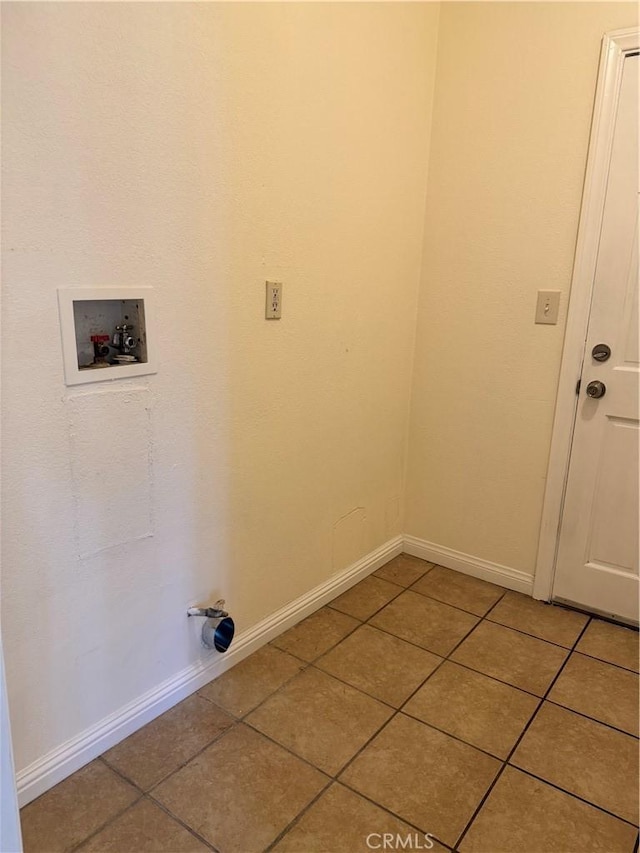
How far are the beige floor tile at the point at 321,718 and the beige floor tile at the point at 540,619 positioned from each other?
0.72 metres

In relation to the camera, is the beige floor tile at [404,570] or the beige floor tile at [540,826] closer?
the beige floor tile at [540,826]

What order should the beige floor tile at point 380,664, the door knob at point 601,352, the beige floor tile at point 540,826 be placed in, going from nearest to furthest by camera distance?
the beige floor tile at point 540,826 < the beige floor tile at point 380,664 < the door knob at point 601,352

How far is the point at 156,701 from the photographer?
1.66m

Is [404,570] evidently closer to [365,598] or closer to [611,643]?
[365,598]

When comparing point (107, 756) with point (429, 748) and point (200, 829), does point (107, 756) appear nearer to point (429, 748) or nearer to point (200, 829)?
point (200, 829)

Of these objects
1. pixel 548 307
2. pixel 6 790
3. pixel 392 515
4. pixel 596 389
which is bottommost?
pixel 392 515

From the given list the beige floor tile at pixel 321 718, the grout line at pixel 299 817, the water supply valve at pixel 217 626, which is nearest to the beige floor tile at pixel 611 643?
the beige floor tile at pixel 321 718

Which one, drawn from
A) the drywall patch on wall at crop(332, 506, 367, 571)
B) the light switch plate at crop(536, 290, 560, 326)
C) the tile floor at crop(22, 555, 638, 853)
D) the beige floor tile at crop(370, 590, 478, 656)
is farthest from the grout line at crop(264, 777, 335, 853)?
the light switch plate at crop(536, 290, 560, 326)

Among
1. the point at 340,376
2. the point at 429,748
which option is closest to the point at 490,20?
the point at 340,376

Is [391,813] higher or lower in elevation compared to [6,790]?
lower

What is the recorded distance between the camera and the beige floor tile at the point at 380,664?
1828mm

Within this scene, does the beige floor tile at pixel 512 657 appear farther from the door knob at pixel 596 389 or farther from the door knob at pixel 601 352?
the door knob at pixel 601 352

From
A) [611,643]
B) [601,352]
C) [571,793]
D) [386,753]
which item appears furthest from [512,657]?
[601,352]

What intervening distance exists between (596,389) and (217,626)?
1.54 m
